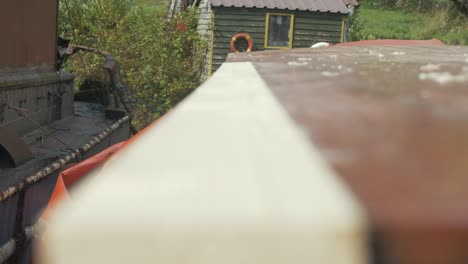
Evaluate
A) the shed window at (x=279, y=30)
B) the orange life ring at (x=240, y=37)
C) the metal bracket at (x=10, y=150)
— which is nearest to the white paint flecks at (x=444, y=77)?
the metal bracket at (x=10, y=150)

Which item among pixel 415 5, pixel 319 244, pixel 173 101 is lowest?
pixel 173 101

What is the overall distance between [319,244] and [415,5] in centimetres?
3827

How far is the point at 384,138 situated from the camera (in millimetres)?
597

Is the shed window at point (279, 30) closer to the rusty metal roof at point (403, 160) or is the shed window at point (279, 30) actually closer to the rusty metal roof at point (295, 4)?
the rusty metal roof at point (295, 4)

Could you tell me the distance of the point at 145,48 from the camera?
15.2 meters


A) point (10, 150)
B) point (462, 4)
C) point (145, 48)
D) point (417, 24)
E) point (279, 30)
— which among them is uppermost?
point (462, 4)

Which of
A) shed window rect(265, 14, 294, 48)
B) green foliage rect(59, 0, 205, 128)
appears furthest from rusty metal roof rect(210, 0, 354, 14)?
green foliage rect(59, 0, 205, 128)

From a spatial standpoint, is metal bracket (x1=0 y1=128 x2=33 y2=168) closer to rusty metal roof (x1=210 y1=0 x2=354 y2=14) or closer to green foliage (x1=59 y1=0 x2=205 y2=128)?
green foliage (x1=59 y1=0 x2=205 y2=128)

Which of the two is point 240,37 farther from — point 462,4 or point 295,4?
point 462,4

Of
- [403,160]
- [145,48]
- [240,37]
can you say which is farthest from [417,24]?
[403,160]

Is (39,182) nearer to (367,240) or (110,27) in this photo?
(367,240)

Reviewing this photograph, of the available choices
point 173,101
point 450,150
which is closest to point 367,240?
point 450,150

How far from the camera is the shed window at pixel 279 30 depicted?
52.9ft

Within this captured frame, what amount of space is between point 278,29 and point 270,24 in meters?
0.30
